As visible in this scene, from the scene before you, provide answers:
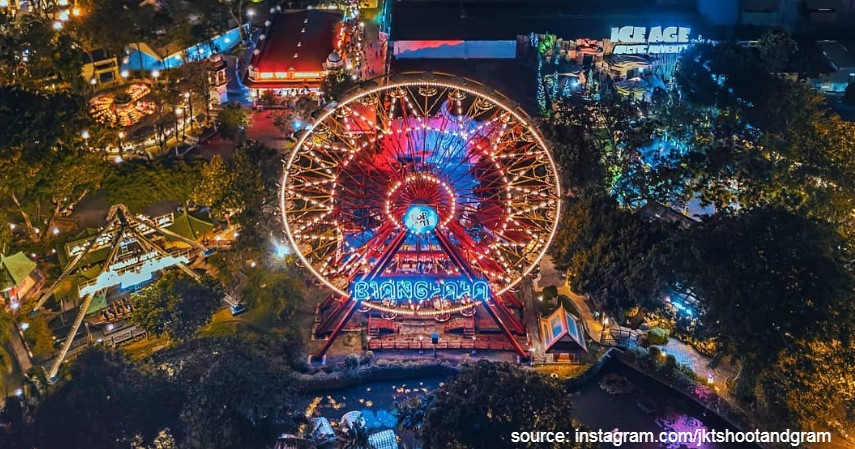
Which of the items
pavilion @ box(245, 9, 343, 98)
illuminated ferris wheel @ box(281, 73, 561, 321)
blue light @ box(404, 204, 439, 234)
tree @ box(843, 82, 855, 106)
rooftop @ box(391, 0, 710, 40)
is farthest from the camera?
pavilion @ box(245, 9, 343, 98)

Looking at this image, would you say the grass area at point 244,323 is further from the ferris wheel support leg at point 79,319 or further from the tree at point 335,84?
the tree at point 335,84

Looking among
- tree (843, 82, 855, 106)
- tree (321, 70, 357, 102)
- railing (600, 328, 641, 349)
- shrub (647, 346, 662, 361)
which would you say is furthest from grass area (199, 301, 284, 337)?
tree (843, 82, 855, 106)

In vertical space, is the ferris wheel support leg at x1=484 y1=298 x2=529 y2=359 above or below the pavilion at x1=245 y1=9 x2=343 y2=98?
below

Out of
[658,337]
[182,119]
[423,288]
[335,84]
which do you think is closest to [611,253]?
[658,337]

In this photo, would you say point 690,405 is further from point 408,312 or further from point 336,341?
point 336,341

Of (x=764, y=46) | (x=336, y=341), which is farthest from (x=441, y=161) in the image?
(x=764, y=46)

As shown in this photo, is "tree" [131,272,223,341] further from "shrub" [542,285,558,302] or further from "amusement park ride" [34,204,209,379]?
"shrub" [542,285,558,302]
